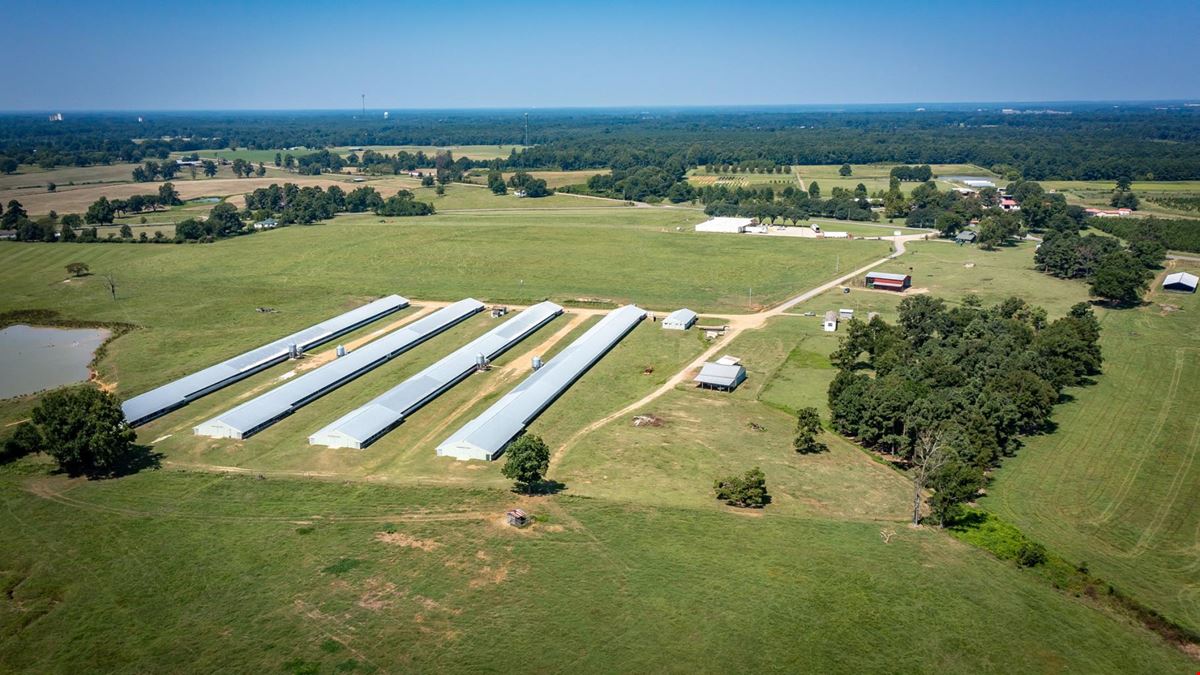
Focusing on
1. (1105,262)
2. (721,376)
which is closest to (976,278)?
(1105,262)

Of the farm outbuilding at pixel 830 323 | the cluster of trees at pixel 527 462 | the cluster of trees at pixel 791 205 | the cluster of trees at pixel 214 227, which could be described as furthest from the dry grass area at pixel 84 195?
the cluster of trees at pixel 527 462

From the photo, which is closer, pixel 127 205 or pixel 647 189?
pixel 127 205

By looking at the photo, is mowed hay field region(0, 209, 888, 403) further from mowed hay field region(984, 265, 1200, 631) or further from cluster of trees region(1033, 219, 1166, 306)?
mowed hay field region(984, 265, 1200, 631)

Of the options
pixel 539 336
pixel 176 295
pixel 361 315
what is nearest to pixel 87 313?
pixel 176 295

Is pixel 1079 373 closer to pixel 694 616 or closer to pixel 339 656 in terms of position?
pixel 694 616

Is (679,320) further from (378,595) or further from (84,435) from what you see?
(84,435)

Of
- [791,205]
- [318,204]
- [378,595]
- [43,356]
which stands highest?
[318,204]
